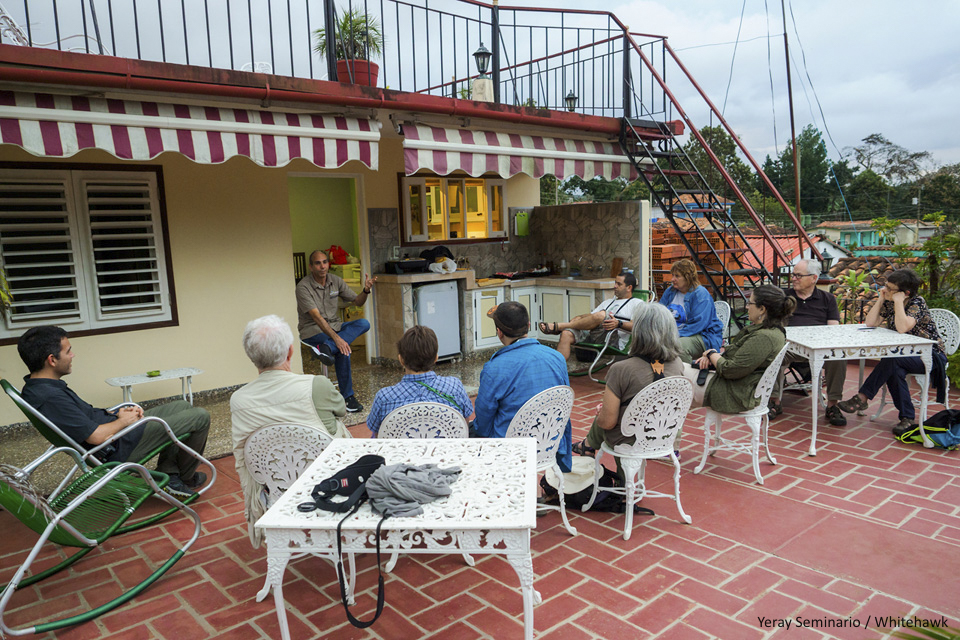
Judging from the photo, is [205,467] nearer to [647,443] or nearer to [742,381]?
[647,443]

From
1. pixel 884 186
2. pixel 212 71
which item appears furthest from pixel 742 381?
pixel 884 186

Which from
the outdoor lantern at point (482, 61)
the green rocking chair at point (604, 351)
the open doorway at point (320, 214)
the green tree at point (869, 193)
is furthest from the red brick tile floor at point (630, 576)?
the green tree at point (869, 193)

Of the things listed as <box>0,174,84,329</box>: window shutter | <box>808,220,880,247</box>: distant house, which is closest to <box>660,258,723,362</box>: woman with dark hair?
<box>0,174,84,329</box>: window shutter

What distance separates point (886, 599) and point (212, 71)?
17.8ft

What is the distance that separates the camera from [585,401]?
241 inches

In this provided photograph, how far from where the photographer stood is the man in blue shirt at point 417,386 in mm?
3076

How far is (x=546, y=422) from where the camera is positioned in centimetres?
315

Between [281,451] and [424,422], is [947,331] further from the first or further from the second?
[281,451]

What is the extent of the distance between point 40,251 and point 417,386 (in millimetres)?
4234

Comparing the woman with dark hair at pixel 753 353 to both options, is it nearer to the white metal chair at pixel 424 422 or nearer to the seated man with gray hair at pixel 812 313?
the seated man with gray hair at pixel 812 313

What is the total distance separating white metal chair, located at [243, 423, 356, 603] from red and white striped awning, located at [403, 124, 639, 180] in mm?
3540

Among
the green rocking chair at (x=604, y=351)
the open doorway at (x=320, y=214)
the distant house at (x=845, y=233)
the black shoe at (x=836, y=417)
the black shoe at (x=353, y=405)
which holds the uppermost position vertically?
the open doorway at (x=320, y=214)

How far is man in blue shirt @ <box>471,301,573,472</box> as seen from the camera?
3258 millimetres

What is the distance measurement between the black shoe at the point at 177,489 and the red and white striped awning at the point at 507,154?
329 cm
